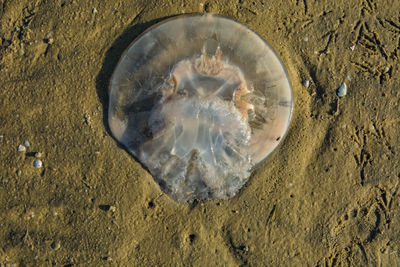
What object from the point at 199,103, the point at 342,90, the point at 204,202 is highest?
the point at 342,90

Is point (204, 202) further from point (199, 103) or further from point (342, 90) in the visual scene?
point (342, 90)

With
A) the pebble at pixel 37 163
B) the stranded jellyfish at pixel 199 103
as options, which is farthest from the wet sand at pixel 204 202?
the stranded jellyfish at pixel 199 103

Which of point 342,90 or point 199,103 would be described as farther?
point 342,90

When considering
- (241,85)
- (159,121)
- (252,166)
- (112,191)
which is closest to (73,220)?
(112,191)

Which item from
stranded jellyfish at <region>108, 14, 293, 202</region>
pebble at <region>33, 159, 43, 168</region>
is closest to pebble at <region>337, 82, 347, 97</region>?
stranded jellyfish at <region>108, 14, 293, 202</region>

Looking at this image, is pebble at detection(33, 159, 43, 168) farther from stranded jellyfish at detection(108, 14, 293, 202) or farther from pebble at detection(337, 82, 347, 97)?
pebble at detection(337, 82, 347, 97)

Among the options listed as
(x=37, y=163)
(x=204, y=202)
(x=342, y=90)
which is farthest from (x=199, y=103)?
(x=37, y=163)
